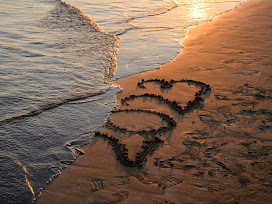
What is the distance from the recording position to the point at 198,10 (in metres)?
13.7

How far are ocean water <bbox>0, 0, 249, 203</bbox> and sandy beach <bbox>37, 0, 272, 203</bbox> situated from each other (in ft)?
1.11

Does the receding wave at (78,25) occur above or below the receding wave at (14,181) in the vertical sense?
above

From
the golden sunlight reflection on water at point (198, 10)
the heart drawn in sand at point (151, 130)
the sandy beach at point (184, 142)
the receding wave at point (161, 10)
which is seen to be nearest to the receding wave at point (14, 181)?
the sandy beach at point (184, 142)

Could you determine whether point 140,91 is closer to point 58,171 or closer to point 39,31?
point 58,171

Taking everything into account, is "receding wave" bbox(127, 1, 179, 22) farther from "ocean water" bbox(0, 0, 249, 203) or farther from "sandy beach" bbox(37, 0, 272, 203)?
"sandy beach" bbox(37, 0, 272, 203)

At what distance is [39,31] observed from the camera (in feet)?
29.9

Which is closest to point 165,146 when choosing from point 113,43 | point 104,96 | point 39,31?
point 104,96

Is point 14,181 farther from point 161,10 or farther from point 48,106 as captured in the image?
point 161,10

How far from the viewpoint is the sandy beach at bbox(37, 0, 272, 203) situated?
3.14 m

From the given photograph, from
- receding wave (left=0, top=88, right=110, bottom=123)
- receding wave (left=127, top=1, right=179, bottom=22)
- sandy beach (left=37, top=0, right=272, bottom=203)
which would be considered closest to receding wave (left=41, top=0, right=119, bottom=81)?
receding wave (left=0, top=88, right=110, bottom=123)

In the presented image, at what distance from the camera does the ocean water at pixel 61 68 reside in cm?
378

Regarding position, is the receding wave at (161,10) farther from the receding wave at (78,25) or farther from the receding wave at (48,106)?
the receding wave at (48,106)

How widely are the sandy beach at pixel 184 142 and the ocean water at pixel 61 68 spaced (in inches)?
13.3

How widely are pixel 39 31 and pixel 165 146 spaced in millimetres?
6992
